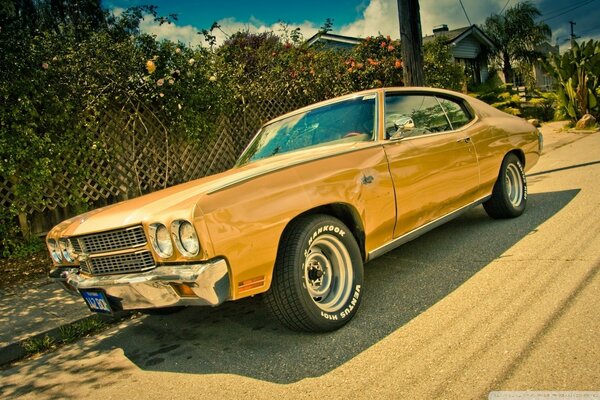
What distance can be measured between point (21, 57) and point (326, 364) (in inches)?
226

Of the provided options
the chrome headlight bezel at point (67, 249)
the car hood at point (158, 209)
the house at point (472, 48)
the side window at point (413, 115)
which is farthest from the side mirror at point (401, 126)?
the house at point (472, 48)

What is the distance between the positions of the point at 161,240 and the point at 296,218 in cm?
84

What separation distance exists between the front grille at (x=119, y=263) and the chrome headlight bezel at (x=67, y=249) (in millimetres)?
160

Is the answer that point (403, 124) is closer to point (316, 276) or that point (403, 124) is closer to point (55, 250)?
point (316, 276)

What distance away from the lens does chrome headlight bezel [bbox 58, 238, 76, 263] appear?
333cm

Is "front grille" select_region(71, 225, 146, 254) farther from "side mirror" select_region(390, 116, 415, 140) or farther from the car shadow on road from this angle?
"side mirror" select_region(390, 116, 415, 140)

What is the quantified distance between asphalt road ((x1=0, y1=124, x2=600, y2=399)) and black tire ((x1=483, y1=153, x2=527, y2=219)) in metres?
0.63

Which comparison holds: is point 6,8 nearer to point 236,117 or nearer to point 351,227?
point 236,117

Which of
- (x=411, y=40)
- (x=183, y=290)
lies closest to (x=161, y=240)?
(x=183, y=290)

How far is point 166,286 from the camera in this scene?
270 centimetres

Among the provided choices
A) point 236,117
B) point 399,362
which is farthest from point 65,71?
point 399,362

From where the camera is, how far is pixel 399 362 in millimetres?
2646

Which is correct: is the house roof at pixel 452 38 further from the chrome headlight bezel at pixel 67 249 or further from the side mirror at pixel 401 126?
the chrome headlight bezel at pixel 67 249

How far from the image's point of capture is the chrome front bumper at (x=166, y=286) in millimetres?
2584
